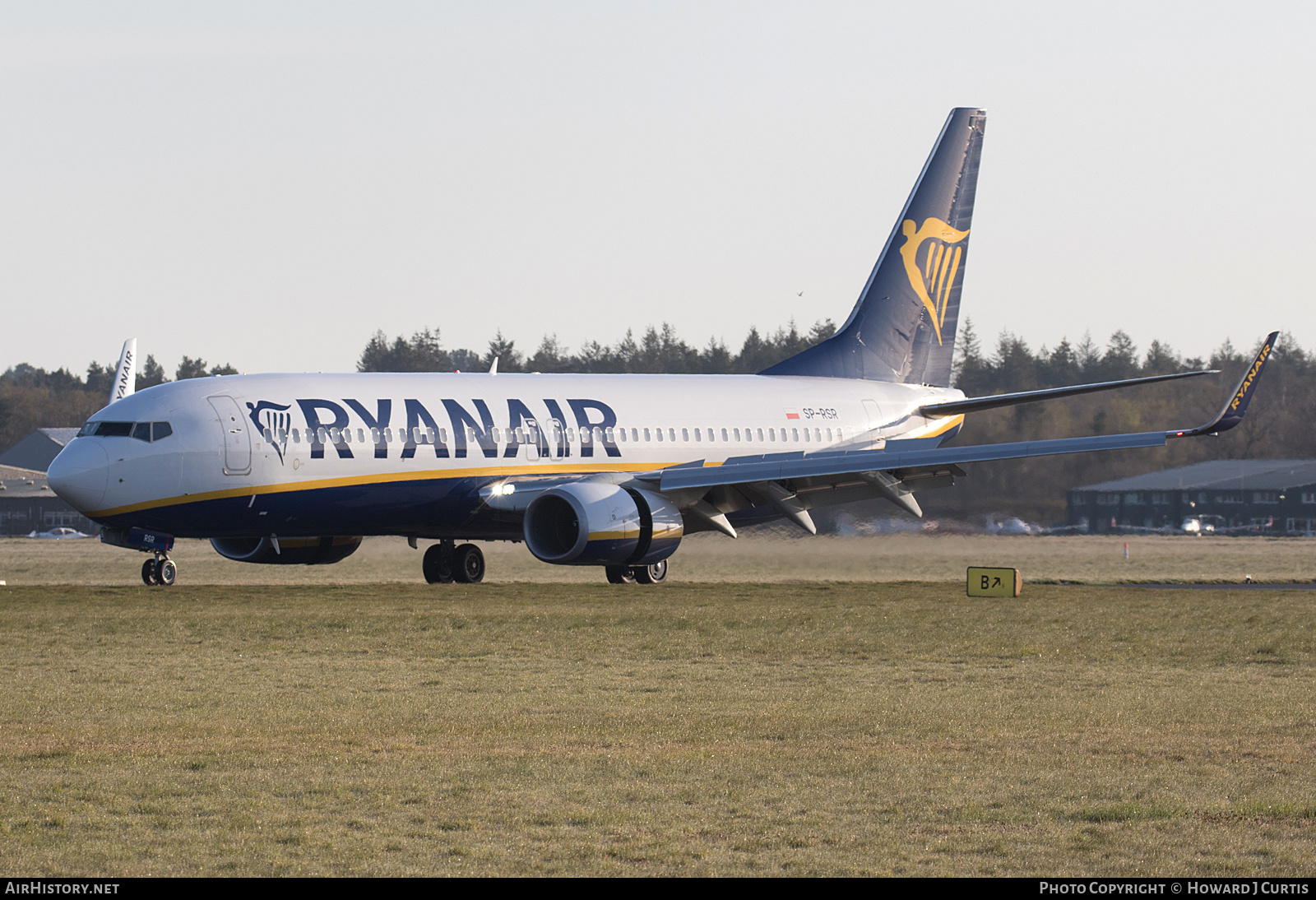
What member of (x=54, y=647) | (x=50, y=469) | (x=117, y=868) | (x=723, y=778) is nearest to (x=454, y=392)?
(x=50, y=469)

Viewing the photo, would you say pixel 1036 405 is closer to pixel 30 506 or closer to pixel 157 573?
pixel 157 573

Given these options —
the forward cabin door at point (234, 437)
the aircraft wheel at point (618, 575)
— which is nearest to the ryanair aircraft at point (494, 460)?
the forward cabin door at point (234, 437)

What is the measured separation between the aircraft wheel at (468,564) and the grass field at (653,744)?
917 cm

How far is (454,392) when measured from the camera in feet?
98.1

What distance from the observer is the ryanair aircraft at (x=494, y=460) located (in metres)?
26.6

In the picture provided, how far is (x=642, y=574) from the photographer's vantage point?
32.0m

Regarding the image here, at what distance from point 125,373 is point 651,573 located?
1411 cm

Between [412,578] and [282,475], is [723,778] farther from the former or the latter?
[412,578]

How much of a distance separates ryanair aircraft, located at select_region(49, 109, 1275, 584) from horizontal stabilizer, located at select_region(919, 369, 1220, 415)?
111 millimetres

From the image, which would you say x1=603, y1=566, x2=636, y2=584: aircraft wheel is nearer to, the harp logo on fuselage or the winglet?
the harp logo on fuselage

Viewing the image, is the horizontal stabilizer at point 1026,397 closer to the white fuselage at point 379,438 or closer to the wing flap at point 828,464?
the wing flap at point 828,464

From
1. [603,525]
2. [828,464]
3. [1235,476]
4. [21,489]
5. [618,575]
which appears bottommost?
[618,575]

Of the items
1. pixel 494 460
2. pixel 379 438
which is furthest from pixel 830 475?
pixel 379 438
